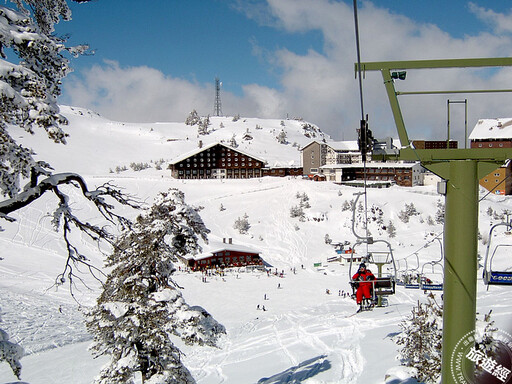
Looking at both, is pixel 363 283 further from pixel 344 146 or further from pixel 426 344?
pixel 344 146

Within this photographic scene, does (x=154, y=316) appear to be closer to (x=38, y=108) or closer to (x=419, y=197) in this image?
(x=38, y=108)

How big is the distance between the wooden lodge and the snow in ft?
4.78

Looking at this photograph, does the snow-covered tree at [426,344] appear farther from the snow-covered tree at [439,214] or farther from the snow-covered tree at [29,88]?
the snow-covered tree at [439,214]

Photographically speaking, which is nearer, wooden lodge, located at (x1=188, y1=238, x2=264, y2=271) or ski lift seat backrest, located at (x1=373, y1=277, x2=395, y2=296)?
ski lift seat backrest, located at (x1=373, y1=277, x2=395, y2=296)

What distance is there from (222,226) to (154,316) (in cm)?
4221

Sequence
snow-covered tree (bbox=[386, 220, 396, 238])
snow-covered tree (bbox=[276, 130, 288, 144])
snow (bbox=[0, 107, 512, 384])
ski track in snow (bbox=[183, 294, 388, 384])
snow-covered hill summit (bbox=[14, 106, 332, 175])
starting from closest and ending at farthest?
ski track in snow (bbox=[183, 294, 388, 384]) < snow (bbox=[0, 107, 512, 384]) < snow-covered tree (bbox=[386, 220, 396, 238]) < snow-covered hill summit (bbox=[14, 106, 332, 175]) < snow-covered tree (bbox=[276, 130, 288, 144])

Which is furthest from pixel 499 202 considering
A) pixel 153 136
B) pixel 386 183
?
pixel 153 136

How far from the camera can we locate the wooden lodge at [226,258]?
41656 mm

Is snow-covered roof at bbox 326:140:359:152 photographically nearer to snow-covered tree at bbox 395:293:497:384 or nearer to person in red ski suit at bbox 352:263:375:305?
person in red ski suit at bbox 352:263:375:305

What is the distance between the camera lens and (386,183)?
240 ft

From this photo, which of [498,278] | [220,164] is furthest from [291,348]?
[220,164]

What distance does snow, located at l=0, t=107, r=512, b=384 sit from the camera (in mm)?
16391

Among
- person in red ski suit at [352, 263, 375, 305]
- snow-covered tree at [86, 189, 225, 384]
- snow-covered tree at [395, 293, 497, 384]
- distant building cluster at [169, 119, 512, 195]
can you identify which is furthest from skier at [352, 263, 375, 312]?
distant building cluster at [169, 119, 512, 195]

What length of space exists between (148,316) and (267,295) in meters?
23.2
